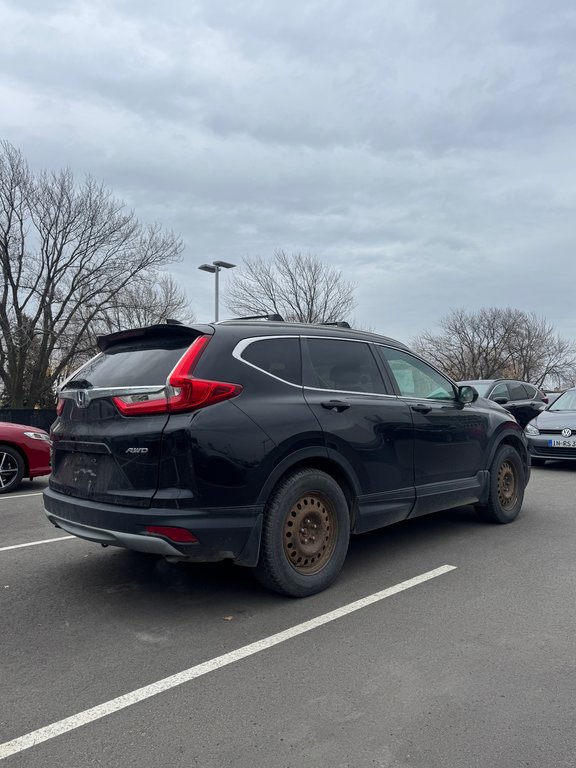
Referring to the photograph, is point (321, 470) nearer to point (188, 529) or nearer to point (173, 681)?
point (188, 529)

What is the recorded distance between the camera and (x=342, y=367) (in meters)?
4.73

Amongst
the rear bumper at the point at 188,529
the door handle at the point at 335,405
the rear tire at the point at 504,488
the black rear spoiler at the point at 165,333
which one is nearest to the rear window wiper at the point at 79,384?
the black rear spoiler at the point at 165,333

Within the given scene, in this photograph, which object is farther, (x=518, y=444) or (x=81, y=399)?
(x=518, y=444)

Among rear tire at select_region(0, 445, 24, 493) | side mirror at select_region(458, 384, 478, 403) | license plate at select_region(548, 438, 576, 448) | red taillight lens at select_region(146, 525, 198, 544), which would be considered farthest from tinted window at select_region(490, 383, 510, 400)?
red taillight lens at select_region(146, 525, 198, 544)

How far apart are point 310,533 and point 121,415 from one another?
1.50 meters

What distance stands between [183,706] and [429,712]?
3.63 ft

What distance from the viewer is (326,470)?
14.2 ft

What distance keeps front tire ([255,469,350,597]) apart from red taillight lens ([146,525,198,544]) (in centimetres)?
52

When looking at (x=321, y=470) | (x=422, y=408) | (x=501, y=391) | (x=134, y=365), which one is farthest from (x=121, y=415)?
(x=501, y=391)

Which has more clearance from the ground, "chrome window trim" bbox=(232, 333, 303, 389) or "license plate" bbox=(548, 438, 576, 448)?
"chrome window trim" bbox=(232, 333, 303, 389)

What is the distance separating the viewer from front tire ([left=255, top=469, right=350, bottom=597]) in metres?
3.86

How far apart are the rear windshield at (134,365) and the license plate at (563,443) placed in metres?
8.00

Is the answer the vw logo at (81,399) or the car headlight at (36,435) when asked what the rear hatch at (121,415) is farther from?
the car headlight at (36,435)

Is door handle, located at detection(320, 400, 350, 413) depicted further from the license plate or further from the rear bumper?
the license plate
